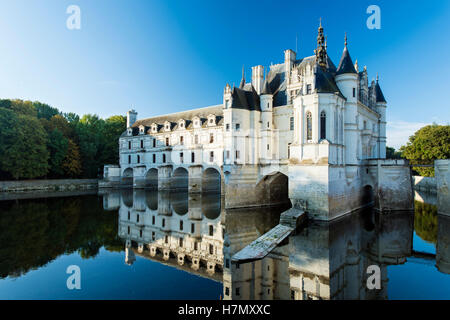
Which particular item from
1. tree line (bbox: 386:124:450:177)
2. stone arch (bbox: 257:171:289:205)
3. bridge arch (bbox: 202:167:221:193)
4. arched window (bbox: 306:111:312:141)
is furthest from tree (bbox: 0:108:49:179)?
tree line (bbox: 386:124:450:177)

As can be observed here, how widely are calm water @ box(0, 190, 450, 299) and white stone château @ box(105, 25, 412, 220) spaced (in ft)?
7.02

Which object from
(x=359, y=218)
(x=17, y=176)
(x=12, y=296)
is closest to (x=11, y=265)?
(x=12, y=296)

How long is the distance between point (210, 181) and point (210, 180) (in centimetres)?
13

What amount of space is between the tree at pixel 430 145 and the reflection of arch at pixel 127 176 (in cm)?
4232

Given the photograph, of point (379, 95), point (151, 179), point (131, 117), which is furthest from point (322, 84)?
point (131, 117)

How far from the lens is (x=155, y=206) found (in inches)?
1024

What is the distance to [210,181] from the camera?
34.3 metres

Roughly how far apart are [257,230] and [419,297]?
8.88 m

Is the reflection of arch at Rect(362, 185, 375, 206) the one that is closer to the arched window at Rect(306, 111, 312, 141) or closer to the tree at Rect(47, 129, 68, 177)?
the arched window at Rect(306, 111, 312, 141)

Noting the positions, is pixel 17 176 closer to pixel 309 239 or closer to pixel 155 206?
pixel 155 206

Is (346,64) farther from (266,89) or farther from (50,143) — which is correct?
(50,143)

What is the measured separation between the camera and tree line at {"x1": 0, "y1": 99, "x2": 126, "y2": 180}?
110 ft

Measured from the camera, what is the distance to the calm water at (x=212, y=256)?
9.16 meters

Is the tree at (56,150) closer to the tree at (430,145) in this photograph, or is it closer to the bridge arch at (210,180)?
the bridge arch at (210,180)
